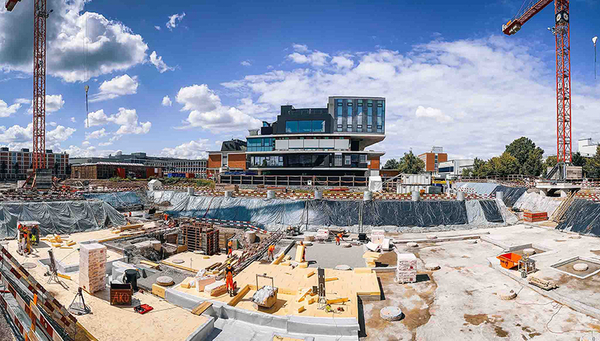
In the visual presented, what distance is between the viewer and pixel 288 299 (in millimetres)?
11664

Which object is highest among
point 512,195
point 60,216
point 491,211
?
point 512,195

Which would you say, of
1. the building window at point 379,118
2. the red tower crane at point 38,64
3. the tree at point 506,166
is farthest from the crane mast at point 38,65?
the tree at point 506,166

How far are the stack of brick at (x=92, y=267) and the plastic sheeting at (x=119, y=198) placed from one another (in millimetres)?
28284

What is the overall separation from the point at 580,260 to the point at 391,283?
33.6 ft

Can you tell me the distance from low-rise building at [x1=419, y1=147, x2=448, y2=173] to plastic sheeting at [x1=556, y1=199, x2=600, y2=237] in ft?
331

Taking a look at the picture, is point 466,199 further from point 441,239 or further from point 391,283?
point 391,283

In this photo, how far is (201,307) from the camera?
10211 millimetres

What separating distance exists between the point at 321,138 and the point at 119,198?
3119cm

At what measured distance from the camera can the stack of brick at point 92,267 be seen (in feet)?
33.8

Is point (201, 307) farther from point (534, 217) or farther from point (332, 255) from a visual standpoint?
point (534, 217)

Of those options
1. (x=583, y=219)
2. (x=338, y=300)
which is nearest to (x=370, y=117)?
(x=583, y=219)

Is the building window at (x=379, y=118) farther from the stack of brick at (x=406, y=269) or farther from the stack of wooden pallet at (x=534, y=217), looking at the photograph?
the stack of brick at (x=406, y=269)

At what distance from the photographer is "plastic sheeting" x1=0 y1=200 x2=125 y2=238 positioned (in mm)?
22984

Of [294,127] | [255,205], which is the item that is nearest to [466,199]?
[255,205]
